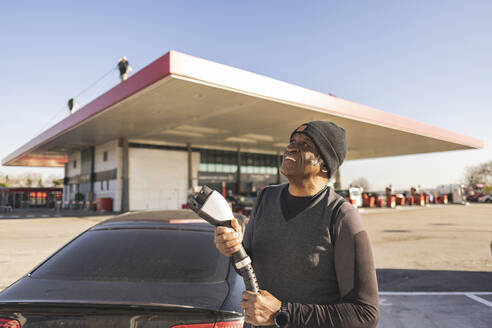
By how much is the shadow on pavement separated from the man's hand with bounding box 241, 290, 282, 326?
15.7 ft

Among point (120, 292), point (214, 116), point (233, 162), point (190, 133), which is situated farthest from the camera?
point (233, 162)

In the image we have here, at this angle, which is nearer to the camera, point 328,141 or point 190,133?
point 328,141

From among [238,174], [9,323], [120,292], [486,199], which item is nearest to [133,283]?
[120,292]

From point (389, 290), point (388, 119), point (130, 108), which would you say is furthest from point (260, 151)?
point (389, 290)

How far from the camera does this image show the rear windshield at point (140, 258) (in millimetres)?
2102

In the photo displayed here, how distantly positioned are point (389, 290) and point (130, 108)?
17.0m

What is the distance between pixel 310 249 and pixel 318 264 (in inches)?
2.4

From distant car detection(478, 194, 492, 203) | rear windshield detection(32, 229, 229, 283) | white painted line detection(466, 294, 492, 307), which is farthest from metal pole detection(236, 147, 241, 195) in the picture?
rear windshield detection(32, 229, 229, 283)

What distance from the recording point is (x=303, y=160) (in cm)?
138

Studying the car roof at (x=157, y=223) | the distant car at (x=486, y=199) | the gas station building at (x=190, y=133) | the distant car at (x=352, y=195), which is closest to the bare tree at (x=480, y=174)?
the distant car at (x=486, y=199)

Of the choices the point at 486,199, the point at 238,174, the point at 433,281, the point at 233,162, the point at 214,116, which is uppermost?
the point at 214,116

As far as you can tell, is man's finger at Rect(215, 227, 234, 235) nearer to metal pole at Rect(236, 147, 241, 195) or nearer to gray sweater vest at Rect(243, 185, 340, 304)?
gray sweater vest at Rect(243, 185, 340, 304)

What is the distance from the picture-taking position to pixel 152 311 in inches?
63.9

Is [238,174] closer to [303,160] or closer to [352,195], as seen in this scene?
[352,195]
